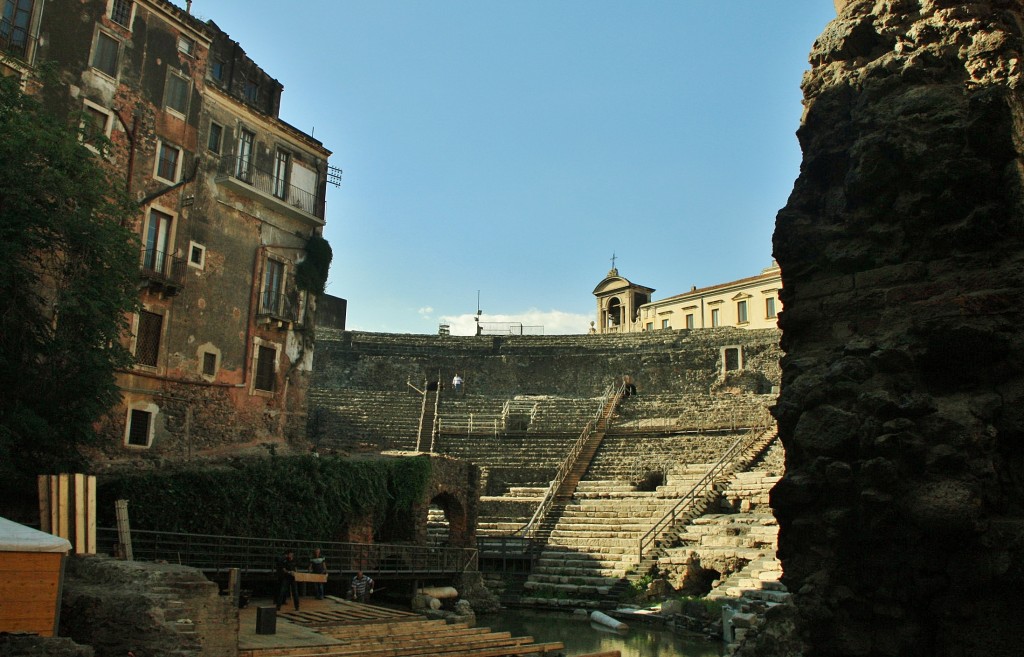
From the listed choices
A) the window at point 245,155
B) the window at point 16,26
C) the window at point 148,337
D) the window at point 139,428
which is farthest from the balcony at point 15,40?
the window at point 139,428

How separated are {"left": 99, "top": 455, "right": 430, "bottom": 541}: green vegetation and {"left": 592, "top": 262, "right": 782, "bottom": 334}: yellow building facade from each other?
29182 millimetres

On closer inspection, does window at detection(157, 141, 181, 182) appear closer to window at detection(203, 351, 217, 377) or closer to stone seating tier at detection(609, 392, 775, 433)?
window at detection(203, 351, 217, 377)

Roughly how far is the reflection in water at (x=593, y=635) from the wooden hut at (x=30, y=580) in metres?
8.90

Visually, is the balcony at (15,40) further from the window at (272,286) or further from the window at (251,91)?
the window at (272,286)

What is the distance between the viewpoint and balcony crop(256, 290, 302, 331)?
23422 millimetres

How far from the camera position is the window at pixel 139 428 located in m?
19.7

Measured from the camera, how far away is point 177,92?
2169 centimetres

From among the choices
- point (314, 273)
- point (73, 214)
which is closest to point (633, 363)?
point (314, 273)

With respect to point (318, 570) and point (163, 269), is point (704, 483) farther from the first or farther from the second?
point (163, 269)

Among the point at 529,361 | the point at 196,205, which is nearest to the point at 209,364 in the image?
the point at 196,205

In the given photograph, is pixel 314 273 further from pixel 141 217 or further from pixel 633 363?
pixel 633 363

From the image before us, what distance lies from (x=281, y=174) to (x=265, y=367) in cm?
555

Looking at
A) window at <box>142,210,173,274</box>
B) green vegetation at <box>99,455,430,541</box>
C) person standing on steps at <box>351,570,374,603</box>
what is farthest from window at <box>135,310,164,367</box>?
person standing on steps at <box>351,570,374,603</box>

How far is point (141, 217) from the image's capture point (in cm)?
2028
